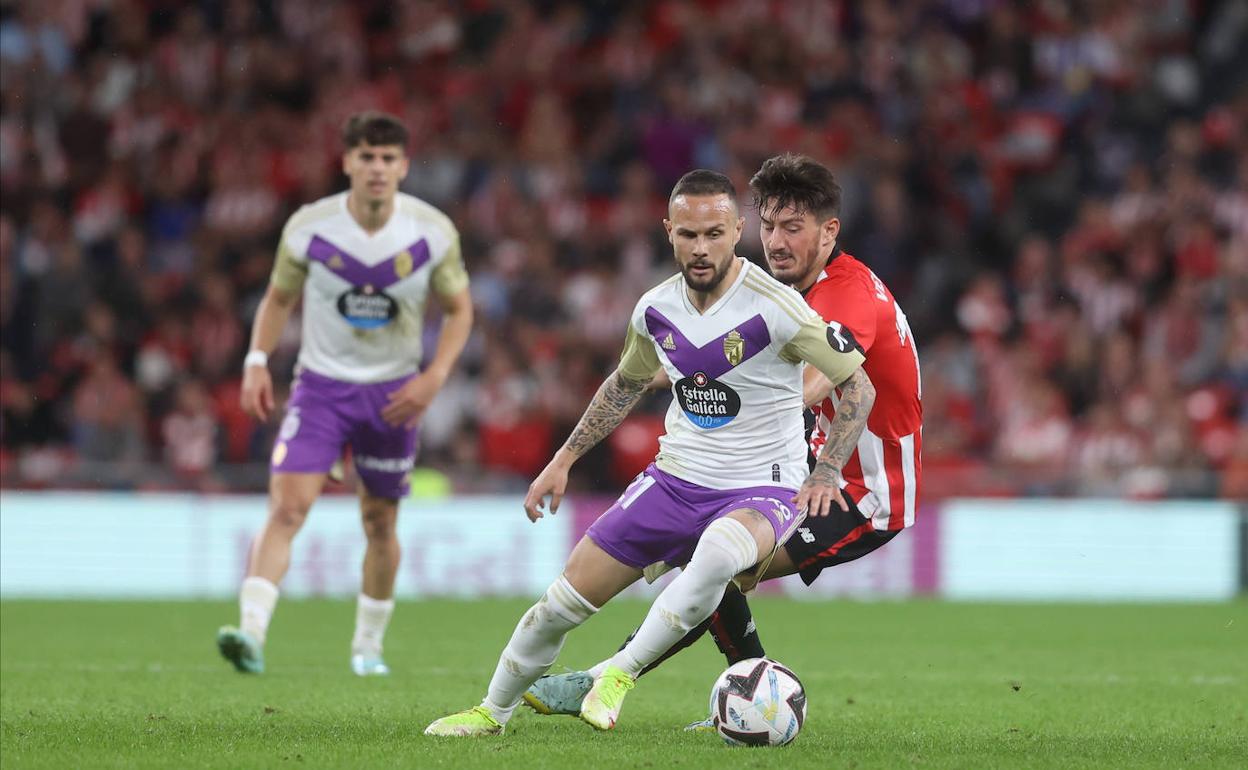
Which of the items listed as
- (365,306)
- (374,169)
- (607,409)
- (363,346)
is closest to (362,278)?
(365,306)

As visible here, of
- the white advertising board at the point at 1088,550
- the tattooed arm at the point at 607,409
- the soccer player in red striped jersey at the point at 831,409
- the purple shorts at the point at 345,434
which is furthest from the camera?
the white advertising board at the point at 1088,550

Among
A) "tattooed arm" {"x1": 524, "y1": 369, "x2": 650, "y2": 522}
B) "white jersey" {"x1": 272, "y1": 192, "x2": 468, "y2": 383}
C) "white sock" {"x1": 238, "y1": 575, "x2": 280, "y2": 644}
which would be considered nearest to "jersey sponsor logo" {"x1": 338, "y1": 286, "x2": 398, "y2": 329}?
"white jersey" {"x1": 272, "y1": 192, "x2": 468, "y2": 383}

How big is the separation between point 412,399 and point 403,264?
714mm

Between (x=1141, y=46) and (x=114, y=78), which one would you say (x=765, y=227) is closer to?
(x=1141, y=46)

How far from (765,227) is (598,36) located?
47.4 feet

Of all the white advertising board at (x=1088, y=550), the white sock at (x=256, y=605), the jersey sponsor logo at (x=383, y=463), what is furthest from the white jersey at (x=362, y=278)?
the white advertising board at (x=1088, y=550)

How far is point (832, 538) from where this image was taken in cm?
718

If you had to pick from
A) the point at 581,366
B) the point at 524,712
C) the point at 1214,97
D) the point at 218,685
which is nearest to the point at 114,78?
the point at 581,366

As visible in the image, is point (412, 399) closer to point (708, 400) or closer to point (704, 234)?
point (708, 400)

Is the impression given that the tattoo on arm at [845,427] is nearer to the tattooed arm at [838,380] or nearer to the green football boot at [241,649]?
the tattooed arm at [838,380]

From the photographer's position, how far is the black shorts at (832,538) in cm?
717

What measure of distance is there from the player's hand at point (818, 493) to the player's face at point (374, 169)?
11.7 ft

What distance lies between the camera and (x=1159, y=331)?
1728 cm

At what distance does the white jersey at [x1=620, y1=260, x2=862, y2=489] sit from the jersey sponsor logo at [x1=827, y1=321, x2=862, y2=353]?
21 millimetres
